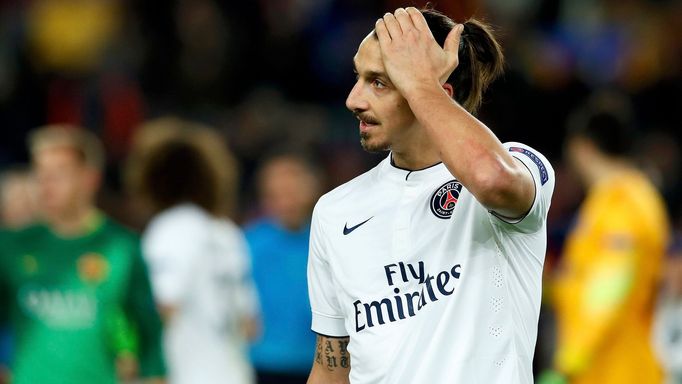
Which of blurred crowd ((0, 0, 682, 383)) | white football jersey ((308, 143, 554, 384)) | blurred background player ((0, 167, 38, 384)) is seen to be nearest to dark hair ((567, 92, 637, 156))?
blurred crowd ((0, 0, 682, 383))

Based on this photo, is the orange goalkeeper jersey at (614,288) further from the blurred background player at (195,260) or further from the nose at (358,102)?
the nose at (358,102)

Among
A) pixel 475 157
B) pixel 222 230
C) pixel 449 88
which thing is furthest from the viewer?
pixel 222 230

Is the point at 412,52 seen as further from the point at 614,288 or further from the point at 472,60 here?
the point at 614,288

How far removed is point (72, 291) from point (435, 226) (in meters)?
3.49

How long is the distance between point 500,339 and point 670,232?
28.8 feet

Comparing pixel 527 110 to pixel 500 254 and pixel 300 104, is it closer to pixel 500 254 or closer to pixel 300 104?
pixel 300 104

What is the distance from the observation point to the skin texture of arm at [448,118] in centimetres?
305

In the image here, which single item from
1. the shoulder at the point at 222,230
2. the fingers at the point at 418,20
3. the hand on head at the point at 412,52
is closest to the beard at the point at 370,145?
the hand on head at the point at 412,52

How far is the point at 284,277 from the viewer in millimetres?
8234

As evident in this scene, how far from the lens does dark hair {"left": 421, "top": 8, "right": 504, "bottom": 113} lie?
3.50 meters

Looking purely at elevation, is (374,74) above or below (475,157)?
above

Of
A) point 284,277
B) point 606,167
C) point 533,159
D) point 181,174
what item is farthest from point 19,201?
point 533,159

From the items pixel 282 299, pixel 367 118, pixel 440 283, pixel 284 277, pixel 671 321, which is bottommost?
pixel 671 321

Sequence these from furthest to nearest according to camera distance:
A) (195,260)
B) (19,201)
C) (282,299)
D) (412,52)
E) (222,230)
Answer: (19,201) → (282,299) → (222,230) → (195,260) → (412,52)
